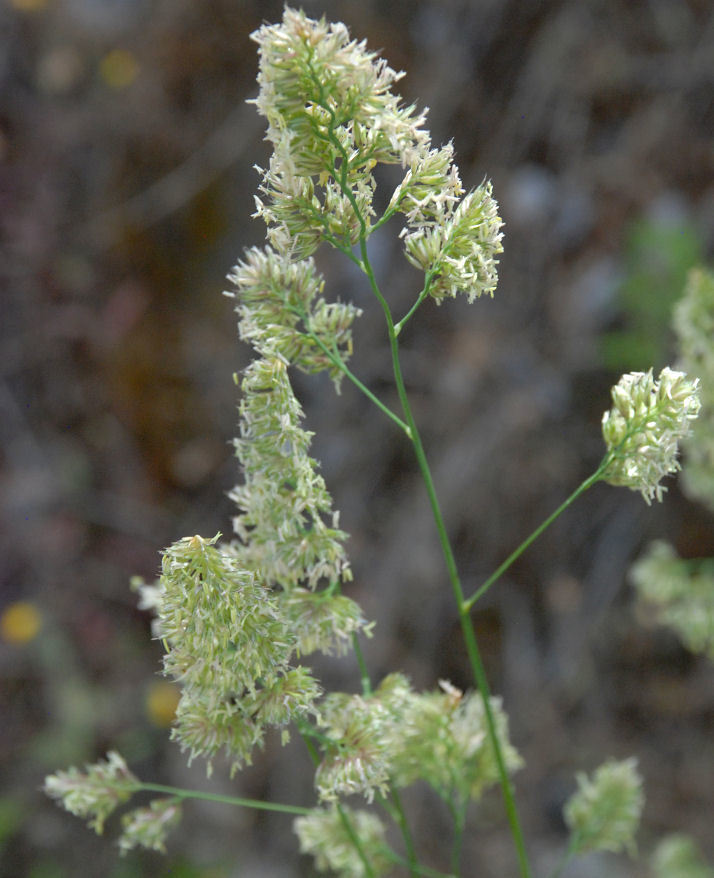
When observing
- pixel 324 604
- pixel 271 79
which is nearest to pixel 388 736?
pixel 324 604

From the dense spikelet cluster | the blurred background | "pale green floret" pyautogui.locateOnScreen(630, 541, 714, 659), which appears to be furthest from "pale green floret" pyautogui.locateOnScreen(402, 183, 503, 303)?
the blurred background

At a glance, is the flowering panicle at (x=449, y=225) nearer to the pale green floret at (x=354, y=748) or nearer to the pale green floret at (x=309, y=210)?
the pale green floret at (x=309, y=210)

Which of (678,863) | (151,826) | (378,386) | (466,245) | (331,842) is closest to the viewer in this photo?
(466,245)

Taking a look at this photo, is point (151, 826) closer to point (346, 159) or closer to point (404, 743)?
point (404, 743)

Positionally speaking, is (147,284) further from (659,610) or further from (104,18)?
(659,610)

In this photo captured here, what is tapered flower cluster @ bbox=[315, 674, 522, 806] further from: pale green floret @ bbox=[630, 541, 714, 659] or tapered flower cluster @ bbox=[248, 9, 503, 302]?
pale green floret @ bbox=[630, 541, 714, 659]

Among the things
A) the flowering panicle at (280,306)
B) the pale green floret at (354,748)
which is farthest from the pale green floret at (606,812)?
the flowering panicle at (280,306)

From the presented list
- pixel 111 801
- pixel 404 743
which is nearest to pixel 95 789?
pixel 111 801
